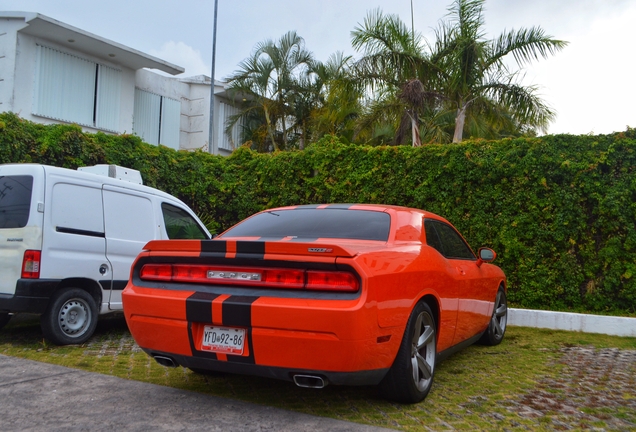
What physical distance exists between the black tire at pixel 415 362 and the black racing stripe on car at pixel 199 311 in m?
1.22

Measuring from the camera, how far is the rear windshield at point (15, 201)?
18.8 ft

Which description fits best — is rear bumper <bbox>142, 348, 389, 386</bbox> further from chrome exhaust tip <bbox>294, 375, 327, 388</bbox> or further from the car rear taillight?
the car rear taillight

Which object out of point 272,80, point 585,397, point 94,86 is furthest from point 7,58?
point 585,397

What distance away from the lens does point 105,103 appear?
1802cm

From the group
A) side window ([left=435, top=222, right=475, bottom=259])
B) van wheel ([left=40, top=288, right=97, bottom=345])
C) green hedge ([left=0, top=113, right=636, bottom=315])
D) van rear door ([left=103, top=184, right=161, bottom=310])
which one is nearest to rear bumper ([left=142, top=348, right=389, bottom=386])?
side window ([left=435, top=222, right=475, bottom=259])

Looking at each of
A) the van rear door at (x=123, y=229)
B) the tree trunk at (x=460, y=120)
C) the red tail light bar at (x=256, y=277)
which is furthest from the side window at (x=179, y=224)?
the tree trunk at (x=460, y=120)

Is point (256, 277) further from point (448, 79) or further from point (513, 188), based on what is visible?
point (448, 79)

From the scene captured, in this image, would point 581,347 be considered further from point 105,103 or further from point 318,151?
point 105,103

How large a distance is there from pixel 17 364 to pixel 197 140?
1837cm

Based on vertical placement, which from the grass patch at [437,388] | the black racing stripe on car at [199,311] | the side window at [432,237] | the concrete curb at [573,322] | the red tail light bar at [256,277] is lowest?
the grass patch at [437,388]

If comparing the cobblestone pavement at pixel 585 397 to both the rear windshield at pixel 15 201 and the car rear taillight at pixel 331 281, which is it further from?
the rear windshield at pixel 15 201

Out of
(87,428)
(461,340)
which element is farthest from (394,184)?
(87,428)

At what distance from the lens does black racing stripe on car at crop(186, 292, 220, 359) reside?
3609mm

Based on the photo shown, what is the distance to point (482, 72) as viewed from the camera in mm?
12977
